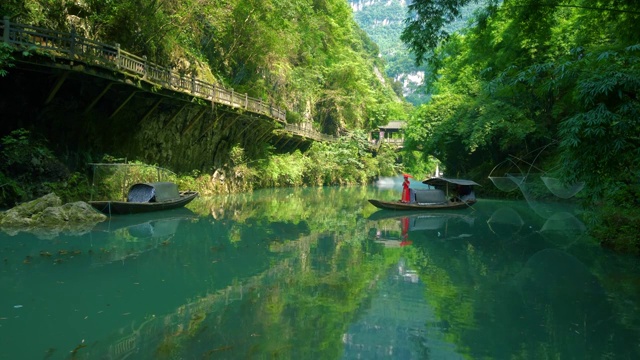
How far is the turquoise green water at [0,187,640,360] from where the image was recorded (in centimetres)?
500

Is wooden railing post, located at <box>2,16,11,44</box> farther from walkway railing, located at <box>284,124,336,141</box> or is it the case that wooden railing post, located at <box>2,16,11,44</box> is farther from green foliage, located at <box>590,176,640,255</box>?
walkway railing, located at <box>284,124,336,141</box>

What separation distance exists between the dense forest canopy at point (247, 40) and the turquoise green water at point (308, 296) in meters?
8.27

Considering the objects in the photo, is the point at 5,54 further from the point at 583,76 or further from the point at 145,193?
the point at 583,76

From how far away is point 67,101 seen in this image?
1494cm

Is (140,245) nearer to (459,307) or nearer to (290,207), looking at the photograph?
(459,307)

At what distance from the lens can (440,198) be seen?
2097 centimetres

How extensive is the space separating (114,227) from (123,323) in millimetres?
8078

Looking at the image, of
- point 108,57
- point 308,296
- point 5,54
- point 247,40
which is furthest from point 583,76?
point 247,40

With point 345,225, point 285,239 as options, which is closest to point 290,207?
point 345,225

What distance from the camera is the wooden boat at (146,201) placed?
48.1ft

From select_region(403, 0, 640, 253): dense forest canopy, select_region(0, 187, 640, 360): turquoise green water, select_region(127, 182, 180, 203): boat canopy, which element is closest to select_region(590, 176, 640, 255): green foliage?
select_region(403, 0, 640, 253): dense forest canopy

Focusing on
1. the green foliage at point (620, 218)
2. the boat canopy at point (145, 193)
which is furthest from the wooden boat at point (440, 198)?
the boat canopy at point (145, 193)

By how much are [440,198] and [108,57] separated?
1488cm

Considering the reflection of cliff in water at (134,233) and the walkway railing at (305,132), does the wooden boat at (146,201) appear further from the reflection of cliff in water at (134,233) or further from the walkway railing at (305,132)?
the walkway railing at (305,132)
